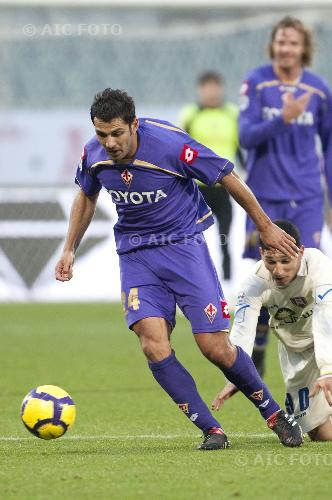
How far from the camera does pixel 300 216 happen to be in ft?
30.9

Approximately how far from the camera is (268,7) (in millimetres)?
18141

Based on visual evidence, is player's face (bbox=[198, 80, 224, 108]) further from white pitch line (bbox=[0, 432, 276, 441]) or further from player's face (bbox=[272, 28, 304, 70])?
white pitch line (bbox=[0, 432, 276, 441])

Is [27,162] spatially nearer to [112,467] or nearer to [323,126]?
[323,126]

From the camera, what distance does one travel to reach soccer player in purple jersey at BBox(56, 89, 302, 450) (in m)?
6.46

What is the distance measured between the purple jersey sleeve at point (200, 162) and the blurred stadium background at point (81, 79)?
8918mm

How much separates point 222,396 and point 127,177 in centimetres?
122

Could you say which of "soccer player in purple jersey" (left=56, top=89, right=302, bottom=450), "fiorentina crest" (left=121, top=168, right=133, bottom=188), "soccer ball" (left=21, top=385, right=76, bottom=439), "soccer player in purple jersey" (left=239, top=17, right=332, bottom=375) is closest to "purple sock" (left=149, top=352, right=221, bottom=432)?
"soccer player in purple jersey" (left=56, top=89, right=302, bottom=450)

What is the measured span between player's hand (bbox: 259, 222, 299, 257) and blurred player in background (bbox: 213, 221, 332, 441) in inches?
5.0

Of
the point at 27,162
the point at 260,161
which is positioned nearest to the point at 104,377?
the point at 260,161

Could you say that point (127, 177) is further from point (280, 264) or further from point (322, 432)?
point (322, 432)

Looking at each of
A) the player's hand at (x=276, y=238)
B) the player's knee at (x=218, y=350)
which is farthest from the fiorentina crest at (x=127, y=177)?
the player's knee at (x=218, y=350)

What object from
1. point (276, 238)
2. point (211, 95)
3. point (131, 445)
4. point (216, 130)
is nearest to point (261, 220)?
point (276, 238)

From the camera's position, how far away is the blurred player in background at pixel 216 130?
15055 millimetres

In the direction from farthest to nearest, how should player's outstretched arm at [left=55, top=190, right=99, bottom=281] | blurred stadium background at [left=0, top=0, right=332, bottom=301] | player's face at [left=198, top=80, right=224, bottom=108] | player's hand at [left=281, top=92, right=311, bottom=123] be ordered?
blurred stadium background at [left=0, top=0, right=332, bottom=301] < player's face at [left=198, top=80, right=224, bottom=108] < player's hand at [left=281, top=92, right=311, bottom=123] < player's outstretched arm at [left=55, top=190, right=99, bottom=281]
